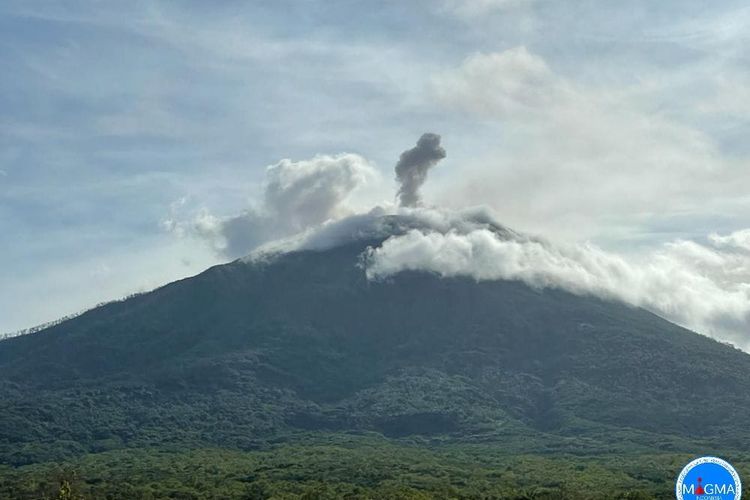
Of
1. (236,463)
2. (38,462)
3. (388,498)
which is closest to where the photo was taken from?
(388,498)

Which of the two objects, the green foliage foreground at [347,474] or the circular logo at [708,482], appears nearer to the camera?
the circular logo at [708,482]

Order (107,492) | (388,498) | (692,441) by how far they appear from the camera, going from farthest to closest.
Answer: (692,441) < (107,492) < (388,498)

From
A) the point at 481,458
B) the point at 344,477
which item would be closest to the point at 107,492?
the point at 344,477

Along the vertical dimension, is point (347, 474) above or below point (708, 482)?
below

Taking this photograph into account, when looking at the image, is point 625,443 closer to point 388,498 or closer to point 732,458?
point 732,458

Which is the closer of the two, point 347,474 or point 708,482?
point 708,482
